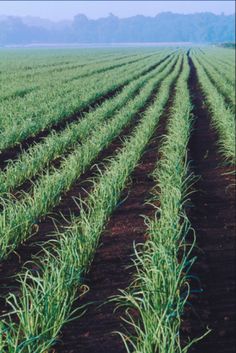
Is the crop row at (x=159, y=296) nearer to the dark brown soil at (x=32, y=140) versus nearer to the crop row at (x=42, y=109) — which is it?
the dark brown soil at (x=32, y=140)

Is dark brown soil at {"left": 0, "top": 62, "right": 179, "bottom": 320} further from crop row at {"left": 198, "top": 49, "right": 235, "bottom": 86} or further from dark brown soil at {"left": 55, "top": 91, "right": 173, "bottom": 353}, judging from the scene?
crop row at {"left": 198, "top": 49, "right": 235, "bottom": 86}

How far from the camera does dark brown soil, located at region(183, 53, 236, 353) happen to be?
12.4 ft

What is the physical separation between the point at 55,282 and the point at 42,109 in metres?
10.8

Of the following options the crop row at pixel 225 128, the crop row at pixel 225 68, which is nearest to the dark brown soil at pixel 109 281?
the crop row at pixel 225 128

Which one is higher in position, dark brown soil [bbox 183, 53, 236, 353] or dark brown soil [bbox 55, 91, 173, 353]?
dark brown soil [bbox 55, 91, 173, 353]

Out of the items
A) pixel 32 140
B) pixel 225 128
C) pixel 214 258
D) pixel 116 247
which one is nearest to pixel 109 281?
pixel 116 247

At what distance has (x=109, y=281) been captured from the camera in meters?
4.38

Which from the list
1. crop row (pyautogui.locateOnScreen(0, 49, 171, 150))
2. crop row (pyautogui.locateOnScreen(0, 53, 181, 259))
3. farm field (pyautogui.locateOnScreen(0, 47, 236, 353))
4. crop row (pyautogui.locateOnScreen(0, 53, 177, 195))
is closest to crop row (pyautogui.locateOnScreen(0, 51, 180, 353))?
farm field (pyautogui.locateOnScreen(0, 47, 236, 353))

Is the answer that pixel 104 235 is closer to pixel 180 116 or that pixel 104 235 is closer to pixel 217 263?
pixel 217 263

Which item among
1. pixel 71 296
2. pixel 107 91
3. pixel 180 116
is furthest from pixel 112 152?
pixel 107 91

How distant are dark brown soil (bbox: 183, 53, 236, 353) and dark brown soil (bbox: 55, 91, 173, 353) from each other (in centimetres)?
57

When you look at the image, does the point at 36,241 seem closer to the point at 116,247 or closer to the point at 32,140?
the point at 116,247

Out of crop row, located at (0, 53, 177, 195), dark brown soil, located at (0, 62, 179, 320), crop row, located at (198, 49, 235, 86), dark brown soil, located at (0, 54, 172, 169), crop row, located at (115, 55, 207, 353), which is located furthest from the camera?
crop row, located at (198, 49, 235, 86)

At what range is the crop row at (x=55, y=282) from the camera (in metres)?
3.04
